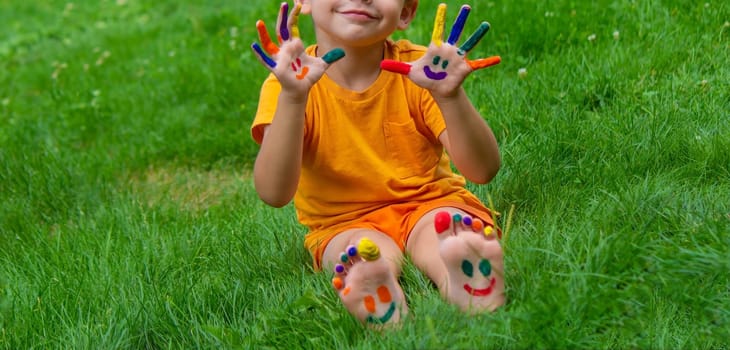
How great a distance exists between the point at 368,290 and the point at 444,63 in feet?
2.17

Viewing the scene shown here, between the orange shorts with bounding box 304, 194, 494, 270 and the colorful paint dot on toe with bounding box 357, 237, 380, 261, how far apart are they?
1.70 ft

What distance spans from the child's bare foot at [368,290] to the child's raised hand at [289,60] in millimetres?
492

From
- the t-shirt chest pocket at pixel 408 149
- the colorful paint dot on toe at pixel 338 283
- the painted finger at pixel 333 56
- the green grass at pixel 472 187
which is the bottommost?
the green grass at pixel 472 187

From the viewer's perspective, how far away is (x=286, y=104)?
8.68ft

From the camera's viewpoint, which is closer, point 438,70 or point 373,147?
point 438,70

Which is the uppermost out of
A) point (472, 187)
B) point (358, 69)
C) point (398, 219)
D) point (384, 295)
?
point (358, 69)

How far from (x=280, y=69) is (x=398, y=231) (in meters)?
0.73

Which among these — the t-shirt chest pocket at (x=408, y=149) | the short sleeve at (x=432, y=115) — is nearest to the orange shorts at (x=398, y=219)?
the t-shirt chest pocket at (x=408, y=149)

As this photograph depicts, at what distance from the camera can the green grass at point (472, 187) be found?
2.34 metres

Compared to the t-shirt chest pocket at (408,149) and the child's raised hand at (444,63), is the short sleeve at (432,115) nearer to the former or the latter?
the t-shirt chest pocket at (408,149)

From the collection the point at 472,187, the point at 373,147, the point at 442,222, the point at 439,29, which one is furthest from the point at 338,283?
the point at 472,187

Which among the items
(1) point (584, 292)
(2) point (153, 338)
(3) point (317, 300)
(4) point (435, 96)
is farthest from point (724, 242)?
(2) point (153, 338)

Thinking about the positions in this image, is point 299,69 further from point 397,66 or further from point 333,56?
point 397,66

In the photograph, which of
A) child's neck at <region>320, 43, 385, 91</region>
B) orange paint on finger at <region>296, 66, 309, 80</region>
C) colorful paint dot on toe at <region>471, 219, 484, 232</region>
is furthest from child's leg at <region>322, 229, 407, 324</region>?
child's neck at <region>320, 43, 385, 91</region>
